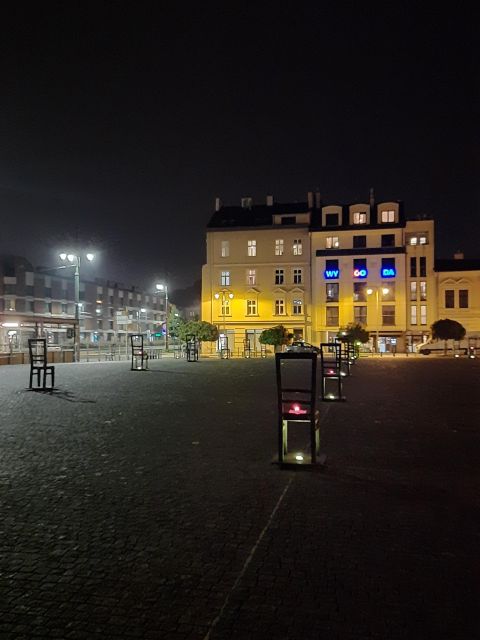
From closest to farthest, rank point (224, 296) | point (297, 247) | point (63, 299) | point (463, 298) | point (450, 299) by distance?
point (463, 298), point (450, 299), point (297, 247), point (224, 296), point (63, 299)

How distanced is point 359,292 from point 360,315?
8.85 ft

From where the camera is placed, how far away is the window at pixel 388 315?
217 feet

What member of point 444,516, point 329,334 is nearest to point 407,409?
point 444,516

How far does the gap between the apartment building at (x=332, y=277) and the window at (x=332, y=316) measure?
4.6 inches

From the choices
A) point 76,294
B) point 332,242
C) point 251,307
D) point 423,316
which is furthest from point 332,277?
point 76,294

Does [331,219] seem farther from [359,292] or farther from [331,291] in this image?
→ [359,292]

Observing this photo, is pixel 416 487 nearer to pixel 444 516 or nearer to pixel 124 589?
pixel 444 516

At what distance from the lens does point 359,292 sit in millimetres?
66875

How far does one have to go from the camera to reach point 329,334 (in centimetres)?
6706

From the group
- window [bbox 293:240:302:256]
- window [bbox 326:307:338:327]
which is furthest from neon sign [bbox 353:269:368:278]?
window [bbox 293:240:302:256]

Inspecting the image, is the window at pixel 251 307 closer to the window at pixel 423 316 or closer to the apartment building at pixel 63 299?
the apartment building at pixel 63 299

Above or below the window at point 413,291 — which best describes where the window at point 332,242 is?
above

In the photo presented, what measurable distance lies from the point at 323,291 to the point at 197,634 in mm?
64828

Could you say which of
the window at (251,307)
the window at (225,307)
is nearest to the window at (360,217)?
the window at (251,307)
